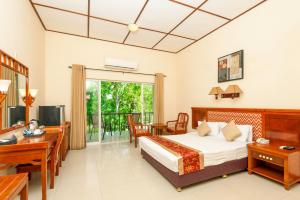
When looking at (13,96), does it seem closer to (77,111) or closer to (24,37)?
(24,37)

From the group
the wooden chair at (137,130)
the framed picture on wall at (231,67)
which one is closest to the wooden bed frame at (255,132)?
the framed picture on wall at (231,67)

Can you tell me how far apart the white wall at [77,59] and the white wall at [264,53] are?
81.7 inches

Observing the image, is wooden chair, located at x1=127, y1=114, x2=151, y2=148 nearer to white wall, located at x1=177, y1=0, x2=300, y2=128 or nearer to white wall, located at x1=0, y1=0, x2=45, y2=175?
white wall, located at x1=177, y1=0, x2=300, y2=128

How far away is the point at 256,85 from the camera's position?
3.24 m

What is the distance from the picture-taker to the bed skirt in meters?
2.37


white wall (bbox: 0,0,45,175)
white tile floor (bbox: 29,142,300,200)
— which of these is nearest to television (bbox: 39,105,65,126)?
white wall (bbox: 0,0,45,175)

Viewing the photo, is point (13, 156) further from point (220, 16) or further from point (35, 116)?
point (220, 16)

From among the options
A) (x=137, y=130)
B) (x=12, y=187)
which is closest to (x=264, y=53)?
(x=137, y=130)

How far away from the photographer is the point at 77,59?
4.68 metres

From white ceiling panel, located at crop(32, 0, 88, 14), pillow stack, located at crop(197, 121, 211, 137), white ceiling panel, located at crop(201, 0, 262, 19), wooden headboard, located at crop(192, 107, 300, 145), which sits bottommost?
pillow stack, located at crop(197, 121, 211, 137)

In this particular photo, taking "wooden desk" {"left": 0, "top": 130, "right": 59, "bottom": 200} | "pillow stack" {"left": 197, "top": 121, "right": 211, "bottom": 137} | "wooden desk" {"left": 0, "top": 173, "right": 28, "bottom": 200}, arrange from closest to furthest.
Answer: "wooden desk" {"left": 0, "top": 173, "right": 28, "bottom": 200} < "wooden desk" {"left": 0, "top": 130, "right": 59, "bottom": 200} < "pillow stack" {"left": 197, "top": 121, "right": 211, "bottom": 137}

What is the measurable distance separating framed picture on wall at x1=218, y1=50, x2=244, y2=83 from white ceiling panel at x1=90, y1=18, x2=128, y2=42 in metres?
2.69

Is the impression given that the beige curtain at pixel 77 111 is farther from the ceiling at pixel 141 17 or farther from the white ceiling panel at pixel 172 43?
the white ceiling panel at pixel 172 43

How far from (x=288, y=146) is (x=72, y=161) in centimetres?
425
